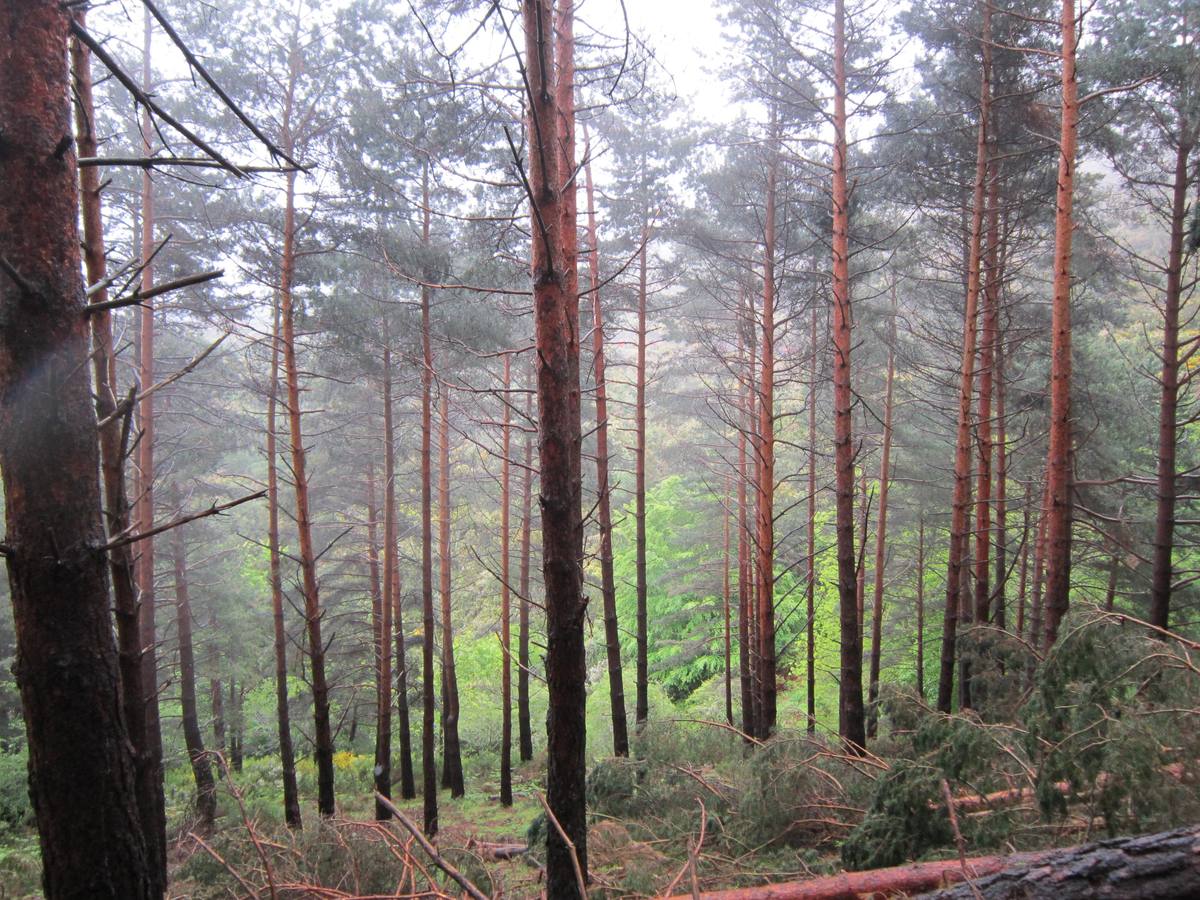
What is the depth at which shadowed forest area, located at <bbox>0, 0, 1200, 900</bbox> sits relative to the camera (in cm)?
209

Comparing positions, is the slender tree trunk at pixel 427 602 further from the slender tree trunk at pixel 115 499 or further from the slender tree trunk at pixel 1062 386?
the slender tree trunk at pixel 1062 386

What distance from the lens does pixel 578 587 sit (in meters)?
3.56

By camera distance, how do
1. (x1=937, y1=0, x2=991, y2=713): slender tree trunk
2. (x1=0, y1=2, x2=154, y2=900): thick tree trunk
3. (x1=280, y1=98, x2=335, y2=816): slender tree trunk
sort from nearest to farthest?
(x1=0, y1=2, x2=154, y2=900): thick tree trunk < (x1=937, y1=0, x2=991, y2=713): slender tree trunk < (x1=280, y1=98, x2=335, y2=816): slender tree trunk

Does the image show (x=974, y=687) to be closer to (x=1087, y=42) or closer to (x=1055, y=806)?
(x=1055, y=806)

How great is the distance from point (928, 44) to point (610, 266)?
650cm

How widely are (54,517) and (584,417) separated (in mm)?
16267

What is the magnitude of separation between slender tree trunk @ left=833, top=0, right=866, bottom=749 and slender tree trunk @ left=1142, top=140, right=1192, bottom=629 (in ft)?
11.9

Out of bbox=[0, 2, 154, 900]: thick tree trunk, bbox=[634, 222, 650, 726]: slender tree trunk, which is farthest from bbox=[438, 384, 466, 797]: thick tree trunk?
bbox=[0, 2, 154, 900]: thick tree trunk

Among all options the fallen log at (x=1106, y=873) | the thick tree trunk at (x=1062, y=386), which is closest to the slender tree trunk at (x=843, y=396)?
the thick tree trunk at (x=1062, y=386)

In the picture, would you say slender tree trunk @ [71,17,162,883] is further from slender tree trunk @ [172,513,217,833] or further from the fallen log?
slender tree trunk @ [172,513,217,833]

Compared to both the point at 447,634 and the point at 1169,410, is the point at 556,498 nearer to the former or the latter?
the point at 1169,410

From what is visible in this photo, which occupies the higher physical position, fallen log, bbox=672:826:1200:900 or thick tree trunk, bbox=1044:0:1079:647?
thick tree trunk, bbox=1044:0:1079:647

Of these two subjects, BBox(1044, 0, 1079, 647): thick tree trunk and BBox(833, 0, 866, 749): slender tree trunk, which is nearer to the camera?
BBox(1044, 0, 1079, 647): thick tree trunk

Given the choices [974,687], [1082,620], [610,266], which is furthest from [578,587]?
[610,266]
